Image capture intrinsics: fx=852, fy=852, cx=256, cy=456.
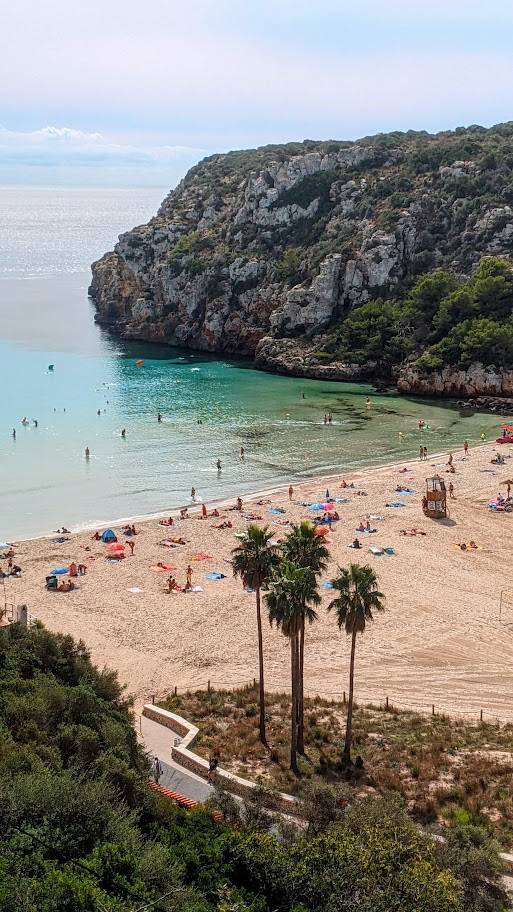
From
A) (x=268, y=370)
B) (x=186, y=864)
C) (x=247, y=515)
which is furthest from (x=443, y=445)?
(x=186, y=864)

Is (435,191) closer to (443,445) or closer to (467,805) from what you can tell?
(443,445)

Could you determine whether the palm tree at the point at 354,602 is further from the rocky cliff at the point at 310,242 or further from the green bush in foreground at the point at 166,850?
the rocky cliff at the point at 310,242

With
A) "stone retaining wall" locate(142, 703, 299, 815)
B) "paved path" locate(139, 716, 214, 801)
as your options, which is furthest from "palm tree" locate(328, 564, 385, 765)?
"paved path" locate(139, 716, 214, 801)

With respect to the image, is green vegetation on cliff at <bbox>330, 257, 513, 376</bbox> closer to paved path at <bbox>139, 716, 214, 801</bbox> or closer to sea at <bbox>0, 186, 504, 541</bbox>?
sea at <bbox>0, 186, 504, 541</bbox>

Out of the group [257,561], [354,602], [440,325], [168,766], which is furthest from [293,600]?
[440,325]

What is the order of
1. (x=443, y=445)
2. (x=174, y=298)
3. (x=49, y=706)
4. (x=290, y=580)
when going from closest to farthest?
(x=49, y=706) → (x=290, y=580) → (x=443, y=445) → (x=174, y=298)

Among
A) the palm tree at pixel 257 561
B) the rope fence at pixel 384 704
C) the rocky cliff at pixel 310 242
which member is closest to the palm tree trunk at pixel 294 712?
the palm tree at pixel 257 561
